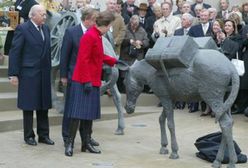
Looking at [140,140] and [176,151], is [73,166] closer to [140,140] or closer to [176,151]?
[176,151]

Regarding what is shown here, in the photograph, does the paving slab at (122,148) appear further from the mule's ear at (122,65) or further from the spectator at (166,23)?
the spectator at (166,23)

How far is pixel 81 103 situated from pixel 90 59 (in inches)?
22.4

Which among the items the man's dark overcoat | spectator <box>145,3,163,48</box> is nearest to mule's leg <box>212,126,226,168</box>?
the man's dark overcoat

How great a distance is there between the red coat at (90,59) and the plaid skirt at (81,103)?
0.11 metres

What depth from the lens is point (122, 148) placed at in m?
8.31

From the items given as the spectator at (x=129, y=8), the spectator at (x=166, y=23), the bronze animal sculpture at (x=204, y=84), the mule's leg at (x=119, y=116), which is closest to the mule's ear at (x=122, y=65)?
the bronze animal sculpture at (x=204, y=84)

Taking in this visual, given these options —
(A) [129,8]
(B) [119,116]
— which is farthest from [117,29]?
(B) [119,116]

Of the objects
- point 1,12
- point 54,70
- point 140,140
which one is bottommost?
point 140,140

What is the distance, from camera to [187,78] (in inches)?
285

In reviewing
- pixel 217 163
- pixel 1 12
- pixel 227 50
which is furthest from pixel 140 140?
pixel 1 12

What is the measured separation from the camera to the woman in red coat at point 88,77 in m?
7.48

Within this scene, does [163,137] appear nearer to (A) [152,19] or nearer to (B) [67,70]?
(B) [67,70]

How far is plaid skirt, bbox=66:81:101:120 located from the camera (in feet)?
24.9

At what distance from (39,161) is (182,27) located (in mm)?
5424
